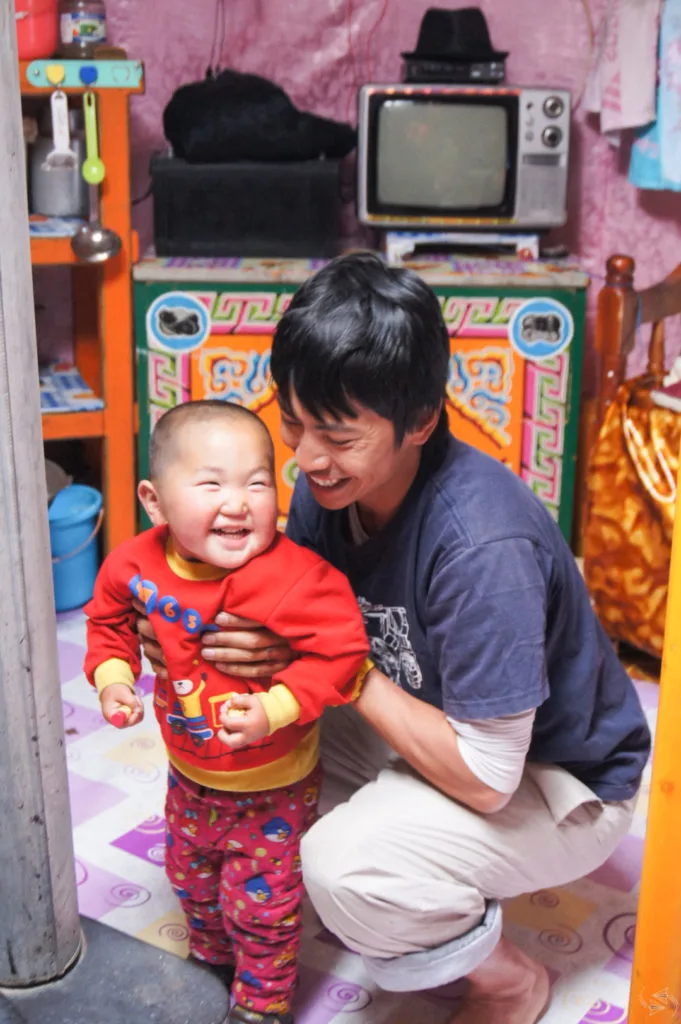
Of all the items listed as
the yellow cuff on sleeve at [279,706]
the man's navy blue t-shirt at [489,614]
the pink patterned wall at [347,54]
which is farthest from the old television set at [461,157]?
the yellow cuff on sleeve at [279,706]

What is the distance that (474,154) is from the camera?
277 centimetres

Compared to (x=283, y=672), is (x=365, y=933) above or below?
below

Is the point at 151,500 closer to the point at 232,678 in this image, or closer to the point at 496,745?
the point at 232,678

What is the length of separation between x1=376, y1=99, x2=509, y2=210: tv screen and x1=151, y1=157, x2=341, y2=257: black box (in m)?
0.14

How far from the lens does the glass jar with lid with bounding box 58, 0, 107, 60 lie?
2.64 meters

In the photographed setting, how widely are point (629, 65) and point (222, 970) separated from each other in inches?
85.9

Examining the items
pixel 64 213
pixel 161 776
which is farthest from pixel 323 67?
pixel 161 776

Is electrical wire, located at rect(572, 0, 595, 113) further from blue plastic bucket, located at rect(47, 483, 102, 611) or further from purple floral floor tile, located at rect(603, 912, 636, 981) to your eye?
purple floral floor tile, located at rect(603, 912, 636, 981)

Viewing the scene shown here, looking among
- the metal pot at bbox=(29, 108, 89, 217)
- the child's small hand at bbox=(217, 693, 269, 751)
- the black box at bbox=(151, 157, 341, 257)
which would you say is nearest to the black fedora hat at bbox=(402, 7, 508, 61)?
the black box at bbox=(151, 157, 341, 257)

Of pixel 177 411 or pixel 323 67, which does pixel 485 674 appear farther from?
pixel 323 67

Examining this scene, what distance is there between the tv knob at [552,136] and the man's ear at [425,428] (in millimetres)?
1676

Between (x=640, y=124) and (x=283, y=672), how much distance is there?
6.63 feet

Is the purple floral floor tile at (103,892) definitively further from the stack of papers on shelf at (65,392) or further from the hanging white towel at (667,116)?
the hanging white towel at (667,116)

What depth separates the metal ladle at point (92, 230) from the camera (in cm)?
254
